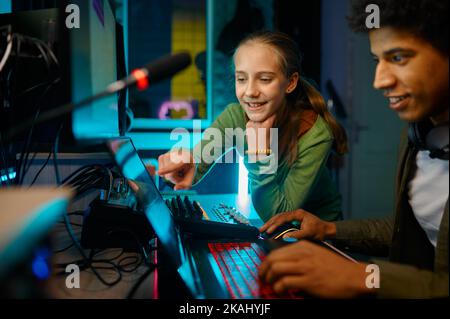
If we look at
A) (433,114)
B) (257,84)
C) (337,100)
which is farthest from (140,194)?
(337,100)

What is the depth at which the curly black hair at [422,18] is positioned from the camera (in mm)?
632

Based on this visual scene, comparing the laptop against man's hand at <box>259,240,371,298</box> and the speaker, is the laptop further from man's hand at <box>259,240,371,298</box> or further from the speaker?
the speaker

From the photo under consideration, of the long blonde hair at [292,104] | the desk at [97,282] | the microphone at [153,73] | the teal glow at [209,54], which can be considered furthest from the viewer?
the teal glow at [209,54]

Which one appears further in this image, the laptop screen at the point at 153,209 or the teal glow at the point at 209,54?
the teal glow at the point at 209,54

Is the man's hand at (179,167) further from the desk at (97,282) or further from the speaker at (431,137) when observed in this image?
the speaker at (431,137)

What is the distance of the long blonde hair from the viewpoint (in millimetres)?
1405

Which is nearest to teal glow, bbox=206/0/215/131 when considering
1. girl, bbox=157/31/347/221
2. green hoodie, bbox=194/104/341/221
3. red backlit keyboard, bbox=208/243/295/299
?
girl, bbox=157/31/347/221

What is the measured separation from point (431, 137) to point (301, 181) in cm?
63

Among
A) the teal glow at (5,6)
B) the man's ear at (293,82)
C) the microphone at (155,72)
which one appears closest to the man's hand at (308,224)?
the microphone at (155,72)

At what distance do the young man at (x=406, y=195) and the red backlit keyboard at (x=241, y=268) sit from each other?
4cm

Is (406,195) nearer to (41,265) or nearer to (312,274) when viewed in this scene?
(312,274)

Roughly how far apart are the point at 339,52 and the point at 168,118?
4.66 ft

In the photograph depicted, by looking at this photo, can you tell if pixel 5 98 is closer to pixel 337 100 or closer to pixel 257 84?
pixel 257 84
